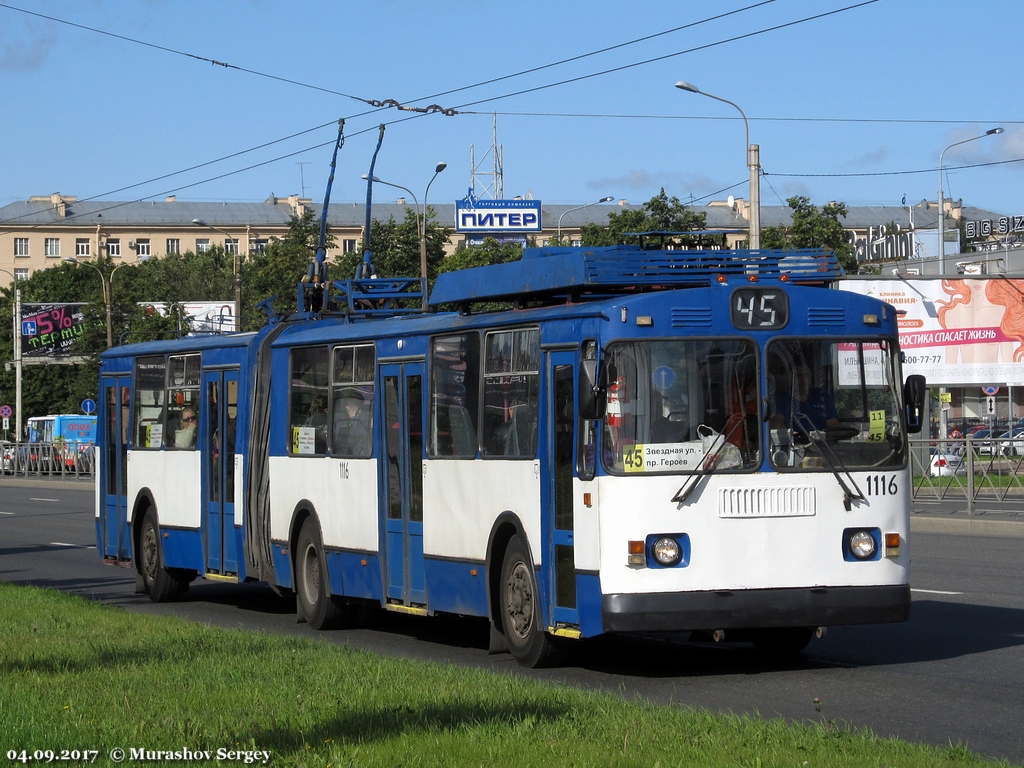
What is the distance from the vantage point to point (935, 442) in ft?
89.8

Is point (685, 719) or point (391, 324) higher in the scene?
point (391, 324)

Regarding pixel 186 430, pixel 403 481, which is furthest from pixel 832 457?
pixel 186 430

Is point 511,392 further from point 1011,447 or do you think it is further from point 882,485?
point 1011,447

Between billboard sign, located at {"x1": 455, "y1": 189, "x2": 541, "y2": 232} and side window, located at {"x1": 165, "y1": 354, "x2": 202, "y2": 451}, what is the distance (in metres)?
56.0

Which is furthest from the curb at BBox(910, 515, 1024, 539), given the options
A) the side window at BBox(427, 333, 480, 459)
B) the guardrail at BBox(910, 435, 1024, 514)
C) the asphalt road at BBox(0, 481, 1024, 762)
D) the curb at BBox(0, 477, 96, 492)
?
the curb at BBox(0, 477, 96, 492)

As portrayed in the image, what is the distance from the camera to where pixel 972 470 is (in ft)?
85.9

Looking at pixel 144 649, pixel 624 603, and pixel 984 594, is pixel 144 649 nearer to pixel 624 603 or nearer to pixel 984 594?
pixel 624 603

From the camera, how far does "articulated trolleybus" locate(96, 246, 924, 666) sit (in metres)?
10.0

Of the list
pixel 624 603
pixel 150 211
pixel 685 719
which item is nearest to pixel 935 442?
pixel 624 603

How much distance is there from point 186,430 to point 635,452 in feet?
26.7

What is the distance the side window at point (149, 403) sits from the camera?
17625mm

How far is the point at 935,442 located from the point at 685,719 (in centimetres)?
2057

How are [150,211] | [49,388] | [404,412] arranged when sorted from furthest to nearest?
[150,211], [49,388], [404,412]

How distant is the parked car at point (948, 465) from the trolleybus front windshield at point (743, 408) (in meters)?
16.5
